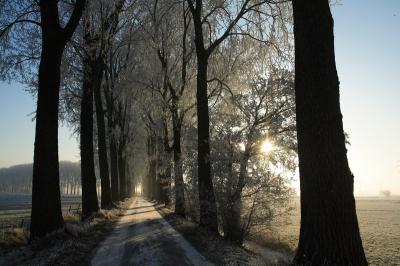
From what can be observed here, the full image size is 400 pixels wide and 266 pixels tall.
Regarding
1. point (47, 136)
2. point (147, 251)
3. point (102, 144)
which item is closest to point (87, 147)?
point (102, 144)

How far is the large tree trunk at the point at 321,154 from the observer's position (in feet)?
15.0

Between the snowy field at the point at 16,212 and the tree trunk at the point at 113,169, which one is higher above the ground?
the tree trunk at the point at 113,169

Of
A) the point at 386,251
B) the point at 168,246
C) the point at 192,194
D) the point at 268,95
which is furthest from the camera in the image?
the point at 386,251

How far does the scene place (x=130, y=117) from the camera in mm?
29531

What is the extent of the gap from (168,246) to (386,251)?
43.7ft

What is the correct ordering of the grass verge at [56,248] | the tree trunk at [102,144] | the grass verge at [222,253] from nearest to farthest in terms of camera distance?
the grass verge at [222,253] → the grass verge at [56,248] → the tree trunk at [102,144]

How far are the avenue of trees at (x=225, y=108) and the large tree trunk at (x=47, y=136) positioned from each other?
0.10ft

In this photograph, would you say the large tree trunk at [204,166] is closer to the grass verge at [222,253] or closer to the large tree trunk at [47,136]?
the grass verge at [222,253]

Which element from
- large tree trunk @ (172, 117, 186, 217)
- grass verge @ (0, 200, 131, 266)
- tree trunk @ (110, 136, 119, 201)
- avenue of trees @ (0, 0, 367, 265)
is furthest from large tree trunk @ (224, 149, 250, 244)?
tree trunk @ (110, 136, 119, 201)

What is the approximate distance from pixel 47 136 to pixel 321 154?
736 cm

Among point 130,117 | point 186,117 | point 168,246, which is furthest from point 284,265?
point 130,117

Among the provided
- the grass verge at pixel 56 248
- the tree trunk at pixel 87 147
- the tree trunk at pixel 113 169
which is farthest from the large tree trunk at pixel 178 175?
the tree trunk at pixel 113 169

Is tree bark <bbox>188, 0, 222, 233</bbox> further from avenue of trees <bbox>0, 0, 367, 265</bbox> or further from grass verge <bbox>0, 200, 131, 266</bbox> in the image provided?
grass verge <bbox>0, 200, 131, 266</bbox>

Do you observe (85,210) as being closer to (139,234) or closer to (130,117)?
(139,234)
